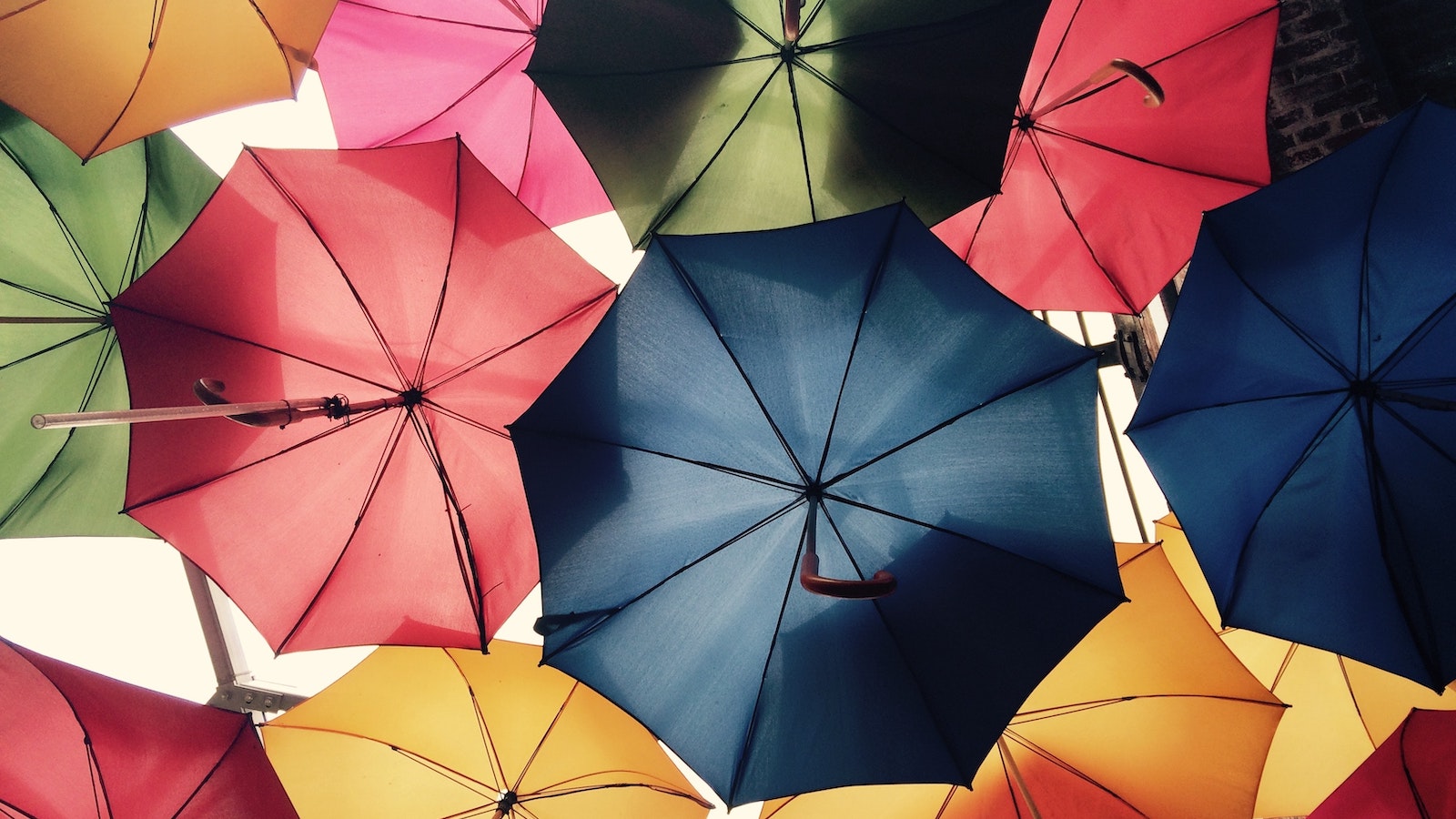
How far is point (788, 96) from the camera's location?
246cm

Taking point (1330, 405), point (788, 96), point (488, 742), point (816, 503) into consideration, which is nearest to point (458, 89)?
point (788, 96)

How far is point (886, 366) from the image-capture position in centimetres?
199

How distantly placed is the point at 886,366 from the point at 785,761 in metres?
1.19

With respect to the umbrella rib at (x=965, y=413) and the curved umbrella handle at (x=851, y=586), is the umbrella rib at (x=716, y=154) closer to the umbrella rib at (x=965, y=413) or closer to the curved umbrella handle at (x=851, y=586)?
the umbrella rib at (x=965, y=413)

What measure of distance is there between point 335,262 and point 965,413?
198 cm

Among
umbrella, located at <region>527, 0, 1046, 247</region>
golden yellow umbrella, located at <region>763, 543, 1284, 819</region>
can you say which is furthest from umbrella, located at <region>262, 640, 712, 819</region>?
umbrella, located at <region>527, 0, 1046, 247</region>

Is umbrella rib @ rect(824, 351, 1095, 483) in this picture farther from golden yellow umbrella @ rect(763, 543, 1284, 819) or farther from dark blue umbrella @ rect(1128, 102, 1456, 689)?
golden yellow umbrella @ rect(763, 543, 1284, 819)

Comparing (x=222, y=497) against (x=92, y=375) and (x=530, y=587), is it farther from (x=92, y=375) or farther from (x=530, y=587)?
(x=530, y=587)

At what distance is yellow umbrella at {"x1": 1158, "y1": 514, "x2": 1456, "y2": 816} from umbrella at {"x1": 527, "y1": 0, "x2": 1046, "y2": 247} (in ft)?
5.22

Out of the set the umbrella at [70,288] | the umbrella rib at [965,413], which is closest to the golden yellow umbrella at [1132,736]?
the umbrella rib at [965,413]

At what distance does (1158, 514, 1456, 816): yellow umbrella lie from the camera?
2.62 metres

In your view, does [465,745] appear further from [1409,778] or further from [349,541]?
[1409,778]

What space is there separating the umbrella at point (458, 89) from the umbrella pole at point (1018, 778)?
252 cm

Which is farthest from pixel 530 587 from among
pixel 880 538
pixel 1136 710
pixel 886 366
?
pixel 1136 710
